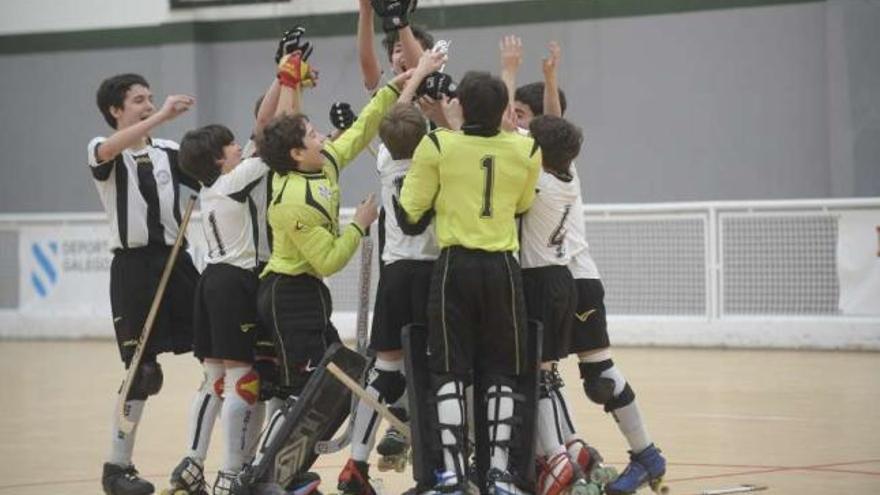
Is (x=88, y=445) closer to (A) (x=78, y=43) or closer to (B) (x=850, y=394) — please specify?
(B) (x=850, y=394)

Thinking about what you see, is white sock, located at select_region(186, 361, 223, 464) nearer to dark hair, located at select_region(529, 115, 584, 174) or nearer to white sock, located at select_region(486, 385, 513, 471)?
white sock, located at select_region(486, 385, 513, 471)

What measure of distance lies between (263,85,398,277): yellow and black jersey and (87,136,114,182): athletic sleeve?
1066 mm

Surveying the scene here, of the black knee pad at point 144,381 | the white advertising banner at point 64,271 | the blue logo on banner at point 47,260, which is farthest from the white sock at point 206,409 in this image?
the blue logo on banner at point 47,260

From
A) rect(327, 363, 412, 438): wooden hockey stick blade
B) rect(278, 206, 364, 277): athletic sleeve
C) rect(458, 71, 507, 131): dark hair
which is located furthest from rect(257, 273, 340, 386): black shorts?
rect(458, 71, 507, 131): dark hair

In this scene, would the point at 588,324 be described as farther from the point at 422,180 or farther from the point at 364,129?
the point at 364,129

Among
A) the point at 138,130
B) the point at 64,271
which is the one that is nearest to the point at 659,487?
the point at 138,130

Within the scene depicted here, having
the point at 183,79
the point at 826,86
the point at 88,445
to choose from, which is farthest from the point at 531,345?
the point at 183,79

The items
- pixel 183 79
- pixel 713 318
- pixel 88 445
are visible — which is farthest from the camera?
pixel 183 79

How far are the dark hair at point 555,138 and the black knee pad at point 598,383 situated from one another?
3.15 feet

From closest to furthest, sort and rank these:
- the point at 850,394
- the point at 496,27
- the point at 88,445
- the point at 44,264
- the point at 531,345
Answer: the point at 531,345
the point at 88,445
the point at 850,394
the point at 44,264
the point at 496,27

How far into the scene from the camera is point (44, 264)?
17797 millimetres

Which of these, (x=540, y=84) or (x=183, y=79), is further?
(x=183, y=79)

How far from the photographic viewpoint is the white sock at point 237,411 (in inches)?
303

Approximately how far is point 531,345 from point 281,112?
1.61 m
